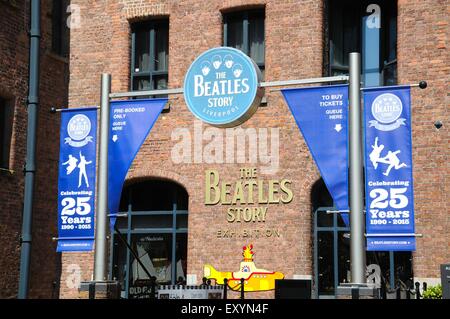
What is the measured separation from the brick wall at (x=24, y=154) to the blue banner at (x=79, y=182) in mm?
4723

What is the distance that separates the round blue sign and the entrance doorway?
568 cm

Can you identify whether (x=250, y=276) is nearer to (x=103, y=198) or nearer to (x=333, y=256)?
(x=333, y=256)

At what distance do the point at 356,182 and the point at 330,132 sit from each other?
100cm

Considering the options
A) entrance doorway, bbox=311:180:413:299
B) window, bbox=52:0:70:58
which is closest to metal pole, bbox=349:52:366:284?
entrance doorway, bbox=311:180:413:299

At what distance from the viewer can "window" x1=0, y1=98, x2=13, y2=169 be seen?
19.0 metres

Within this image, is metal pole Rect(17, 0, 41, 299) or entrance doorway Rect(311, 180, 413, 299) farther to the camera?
entrance doorway Rect(311, 180, 413, 299)

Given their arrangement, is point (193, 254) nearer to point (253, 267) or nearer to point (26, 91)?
point (253, 267)

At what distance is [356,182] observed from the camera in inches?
454

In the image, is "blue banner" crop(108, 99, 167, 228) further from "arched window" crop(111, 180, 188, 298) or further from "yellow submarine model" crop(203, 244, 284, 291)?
"arched window" crop(111, 180, 188, 298)

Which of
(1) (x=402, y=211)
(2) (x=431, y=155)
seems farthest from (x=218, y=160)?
(1) (x=402, y=211)

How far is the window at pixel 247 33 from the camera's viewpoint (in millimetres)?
19094

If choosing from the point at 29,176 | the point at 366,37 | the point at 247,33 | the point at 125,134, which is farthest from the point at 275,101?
the point at 29,176

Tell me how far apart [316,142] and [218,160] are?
264 inches

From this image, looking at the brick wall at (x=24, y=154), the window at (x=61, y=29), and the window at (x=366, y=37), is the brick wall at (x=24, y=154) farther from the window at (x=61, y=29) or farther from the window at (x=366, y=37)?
the window at (x=366, y=37)
